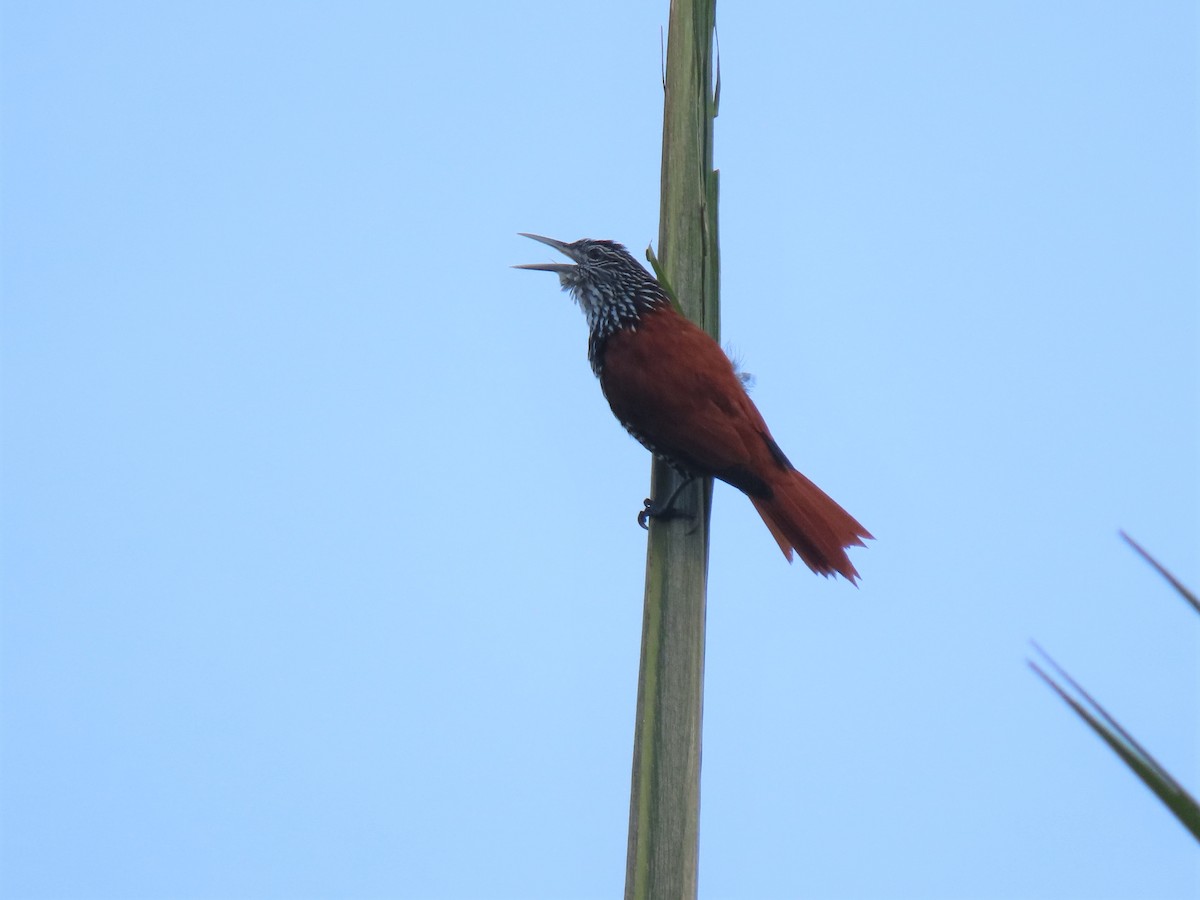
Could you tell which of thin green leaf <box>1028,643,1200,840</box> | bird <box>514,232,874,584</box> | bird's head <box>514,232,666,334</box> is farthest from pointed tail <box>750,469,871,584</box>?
thin green leaf <box>1028,643,1200,840</box>

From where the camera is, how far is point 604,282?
4.54 m

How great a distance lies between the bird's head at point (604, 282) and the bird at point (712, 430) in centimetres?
17

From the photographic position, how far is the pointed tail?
12.4 feet

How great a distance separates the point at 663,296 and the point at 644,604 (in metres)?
2.11

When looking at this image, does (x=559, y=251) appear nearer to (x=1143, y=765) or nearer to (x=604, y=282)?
(x=604, y=282)

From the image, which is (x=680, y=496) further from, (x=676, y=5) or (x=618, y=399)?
(x=676, y=5)

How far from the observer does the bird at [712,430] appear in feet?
12.4

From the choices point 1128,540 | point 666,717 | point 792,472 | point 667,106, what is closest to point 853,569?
point 792,472

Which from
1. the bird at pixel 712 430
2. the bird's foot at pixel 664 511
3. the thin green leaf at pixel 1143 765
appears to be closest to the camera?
the thin green leaf at pixel 1143 765

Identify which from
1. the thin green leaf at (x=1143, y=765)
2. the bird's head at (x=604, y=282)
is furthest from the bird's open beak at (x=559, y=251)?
the thin green leaf at (x=1143, y=765)

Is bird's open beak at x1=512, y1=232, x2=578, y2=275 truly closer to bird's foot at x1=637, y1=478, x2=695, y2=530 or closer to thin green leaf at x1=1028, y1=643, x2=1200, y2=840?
bird's foot at x1=637, y1=478, x2=695, y2=530

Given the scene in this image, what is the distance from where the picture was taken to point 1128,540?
93cm

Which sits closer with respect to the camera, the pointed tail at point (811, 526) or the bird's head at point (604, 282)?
the pointed tail at point (811, 526)

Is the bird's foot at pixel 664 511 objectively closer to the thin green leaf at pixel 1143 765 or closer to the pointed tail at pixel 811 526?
the pointed tail at pixel 811 526
